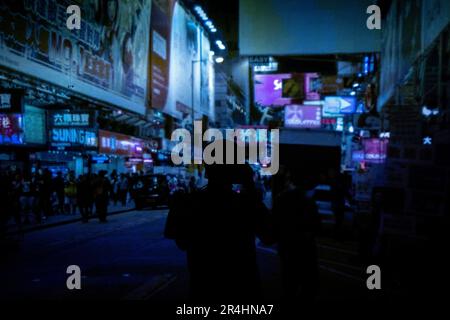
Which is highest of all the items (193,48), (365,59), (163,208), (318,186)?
(193,48)

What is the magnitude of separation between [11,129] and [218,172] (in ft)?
58.5

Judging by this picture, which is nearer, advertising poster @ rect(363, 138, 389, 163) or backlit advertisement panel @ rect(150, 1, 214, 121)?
advertising poster @ rect(363, 138, 389, 163)

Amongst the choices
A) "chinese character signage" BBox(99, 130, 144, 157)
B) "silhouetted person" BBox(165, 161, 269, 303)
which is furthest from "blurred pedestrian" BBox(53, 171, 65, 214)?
"silhouetted person" BBox(165, 161, 269, 303)

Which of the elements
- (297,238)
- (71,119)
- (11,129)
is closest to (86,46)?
(71,119)

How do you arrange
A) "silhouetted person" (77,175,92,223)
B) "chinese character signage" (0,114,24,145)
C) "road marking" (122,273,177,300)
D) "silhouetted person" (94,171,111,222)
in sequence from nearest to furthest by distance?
"road marking" (122,273,177,300), "chinese character signage" (0,114,24,145), "silhouetted person" (94,171,111,222), "silhouetted person" (77,175,92,223)

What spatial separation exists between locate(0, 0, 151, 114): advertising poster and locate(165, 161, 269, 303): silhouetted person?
703 inches

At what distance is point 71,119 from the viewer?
80.4ft

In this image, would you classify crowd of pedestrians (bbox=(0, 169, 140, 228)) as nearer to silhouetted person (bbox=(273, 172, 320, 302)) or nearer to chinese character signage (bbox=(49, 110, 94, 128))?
chinese character signage (bbox=(49, 110, 94, 128))

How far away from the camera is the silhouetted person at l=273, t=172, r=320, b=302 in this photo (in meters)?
6.54

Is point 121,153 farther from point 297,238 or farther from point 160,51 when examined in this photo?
point 297,238
